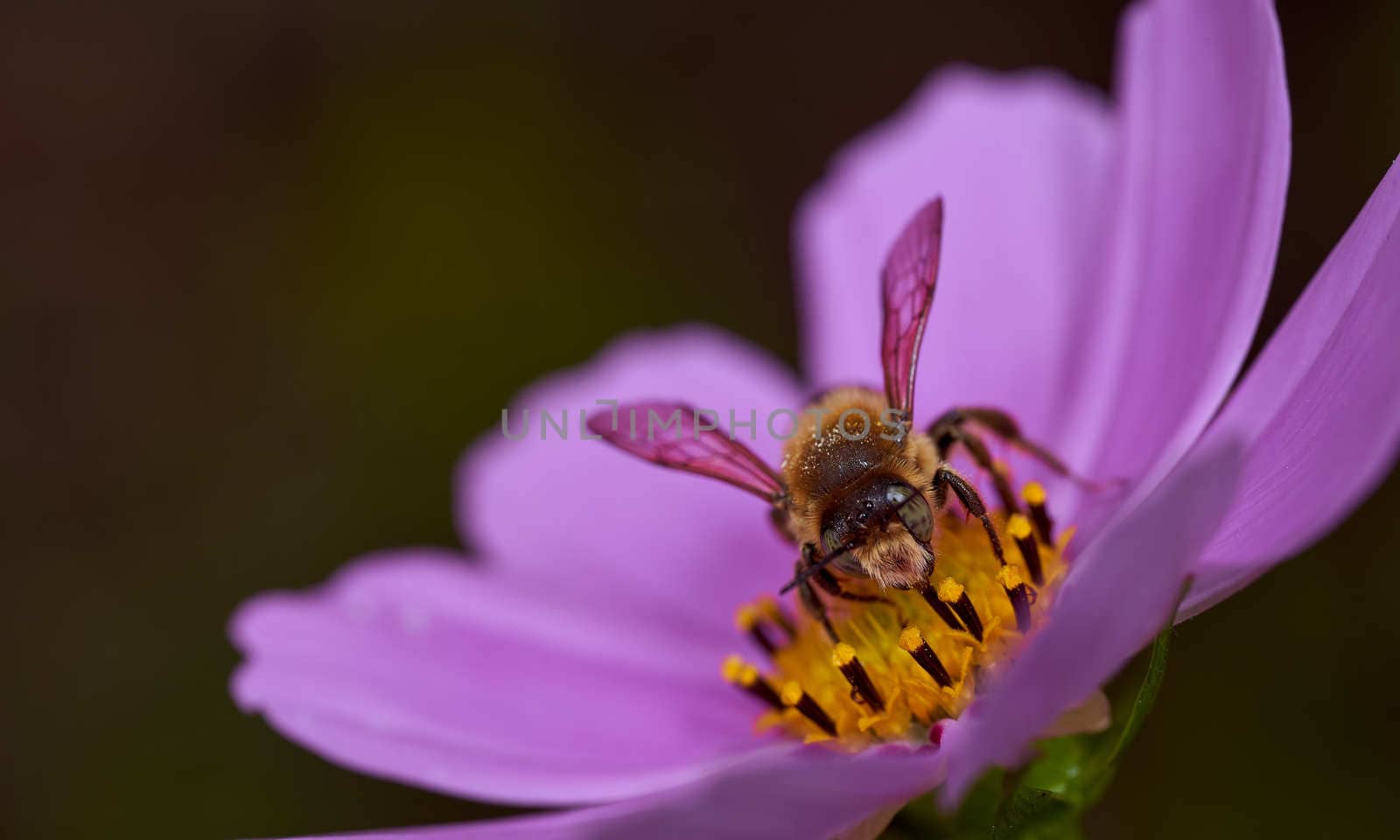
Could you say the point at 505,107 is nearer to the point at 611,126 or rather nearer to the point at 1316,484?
the point at 611,126

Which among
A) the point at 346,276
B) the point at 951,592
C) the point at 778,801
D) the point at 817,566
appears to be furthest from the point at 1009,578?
the point at 346,276

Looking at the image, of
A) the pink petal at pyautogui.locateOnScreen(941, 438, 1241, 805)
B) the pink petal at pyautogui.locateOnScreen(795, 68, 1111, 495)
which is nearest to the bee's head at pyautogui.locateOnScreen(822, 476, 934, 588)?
the pink petal at pyautogui.locateOnScreen(941, 438, 1241, 805)


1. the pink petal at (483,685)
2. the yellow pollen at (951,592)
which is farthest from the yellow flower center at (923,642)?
the pink petal at (483,685)

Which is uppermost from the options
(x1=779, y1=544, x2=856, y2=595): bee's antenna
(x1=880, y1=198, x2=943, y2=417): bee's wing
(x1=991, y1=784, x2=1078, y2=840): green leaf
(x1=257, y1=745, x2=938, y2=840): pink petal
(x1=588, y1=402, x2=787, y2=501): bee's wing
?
(x1=880, y1=198, x2=943, y2=417): bee's wing

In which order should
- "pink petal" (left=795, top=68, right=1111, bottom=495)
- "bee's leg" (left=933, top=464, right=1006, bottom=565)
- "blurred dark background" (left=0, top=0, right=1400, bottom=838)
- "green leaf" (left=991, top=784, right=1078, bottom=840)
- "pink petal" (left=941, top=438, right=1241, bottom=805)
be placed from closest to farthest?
1. "pink petal" (left=941, top=438, right=1241, bottom=805)
2. "green leaf" (left=991, top=784, right=1078, bottom=840)
3. "bee's leg" (left=933, top=464, right=1006, bottom=565)
4. "pink petal" (left=795, top=68, right=1111, bottom=495)
5. "blurred dark background" (left=0, top=0, right=1400, bottom=838)

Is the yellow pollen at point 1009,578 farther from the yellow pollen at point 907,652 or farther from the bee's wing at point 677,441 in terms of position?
the bee's wing at point 677,441

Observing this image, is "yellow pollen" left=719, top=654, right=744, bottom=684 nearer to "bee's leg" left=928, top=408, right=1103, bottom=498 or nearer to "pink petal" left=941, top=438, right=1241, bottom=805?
"bee's leg" left=928, top=408, right=1103, bottom=498

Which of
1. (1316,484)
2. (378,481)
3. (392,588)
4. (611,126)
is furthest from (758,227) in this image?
(1316,484)
